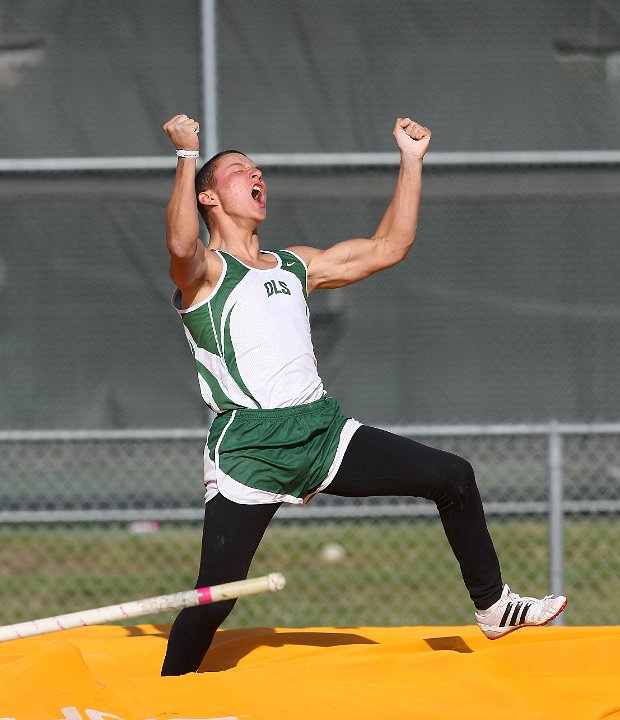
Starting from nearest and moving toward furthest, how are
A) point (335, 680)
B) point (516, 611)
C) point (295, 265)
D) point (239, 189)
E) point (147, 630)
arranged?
point (335, 680) → point (516, 611) → point (239, 189) → point (295, 265) → point (147, 630)

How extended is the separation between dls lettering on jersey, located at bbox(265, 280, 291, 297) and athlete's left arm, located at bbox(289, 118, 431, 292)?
0.28 meters

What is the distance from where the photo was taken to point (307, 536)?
24.6ft

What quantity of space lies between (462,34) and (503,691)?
494 centimetres

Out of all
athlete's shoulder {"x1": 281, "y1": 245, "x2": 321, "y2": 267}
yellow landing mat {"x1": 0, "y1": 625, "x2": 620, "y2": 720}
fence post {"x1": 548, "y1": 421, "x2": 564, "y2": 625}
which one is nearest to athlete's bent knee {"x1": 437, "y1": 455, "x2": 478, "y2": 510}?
yellow landing mat {"x1": 0, "y1": 625, "x2": 620, "y2": 720}

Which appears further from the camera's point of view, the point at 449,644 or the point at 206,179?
the point at 449,644

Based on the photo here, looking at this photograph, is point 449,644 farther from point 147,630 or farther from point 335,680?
point 147,630

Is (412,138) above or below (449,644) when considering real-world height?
above

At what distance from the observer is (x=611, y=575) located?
24.0 ft

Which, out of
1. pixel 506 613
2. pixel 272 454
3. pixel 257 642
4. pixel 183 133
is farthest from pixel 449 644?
pixel 183 133

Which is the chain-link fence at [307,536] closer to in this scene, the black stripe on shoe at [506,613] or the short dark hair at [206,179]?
the black stripe on shoe at [506,613]

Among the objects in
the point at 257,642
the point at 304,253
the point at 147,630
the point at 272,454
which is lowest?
the point at 147,630

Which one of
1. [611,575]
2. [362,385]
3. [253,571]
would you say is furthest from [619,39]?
[253,571]

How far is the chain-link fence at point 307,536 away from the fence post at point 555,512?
780 mm

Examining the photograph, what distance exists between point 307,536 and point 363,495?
3449 mm
